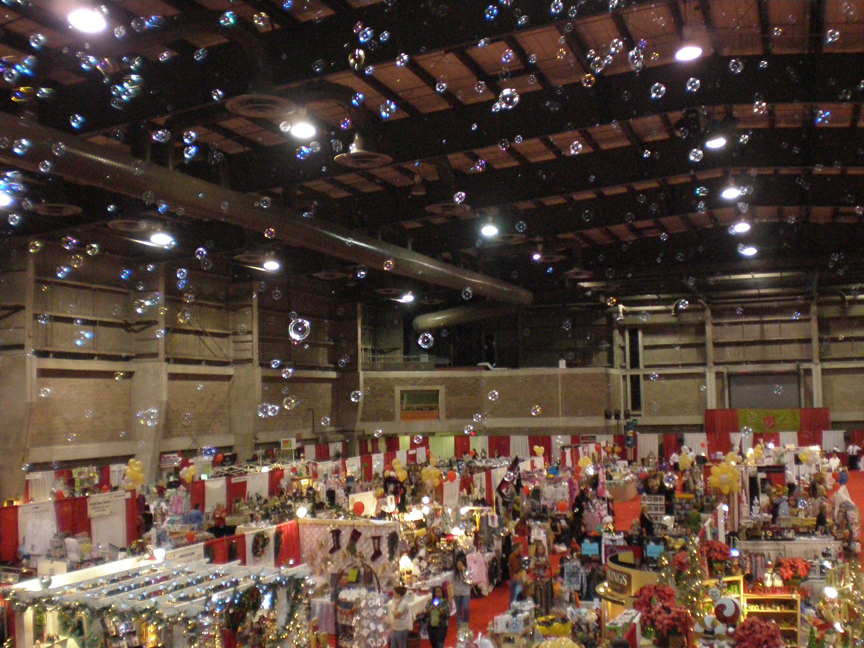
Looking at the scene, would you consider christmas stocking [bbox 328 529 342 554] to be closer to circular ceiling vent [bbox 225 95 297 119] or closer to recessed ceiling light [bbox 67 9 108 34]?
circular ceiling vent [bbox 225 95 297 119]

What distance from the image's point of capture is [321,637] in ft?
23.9

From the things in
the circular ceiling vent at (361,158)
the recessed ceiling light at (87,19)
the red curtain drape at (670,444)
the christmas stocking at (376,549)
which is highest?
the recessed ceiling light at (87,19)

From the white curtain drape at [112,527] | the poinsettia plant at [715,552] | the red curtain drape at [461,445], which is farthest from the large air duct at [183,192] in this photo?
the red curtain drape at [461,445]

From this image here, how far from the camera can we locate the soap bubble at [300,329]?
2126cm

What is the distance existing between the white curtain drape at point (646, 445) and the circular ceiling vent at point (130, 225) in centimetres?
1756

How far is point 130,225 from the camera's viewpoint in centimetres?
1244

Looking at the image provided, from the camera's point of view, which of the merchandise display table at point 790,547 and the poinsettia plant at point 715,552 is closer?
the poinsettia plant at point 715,552

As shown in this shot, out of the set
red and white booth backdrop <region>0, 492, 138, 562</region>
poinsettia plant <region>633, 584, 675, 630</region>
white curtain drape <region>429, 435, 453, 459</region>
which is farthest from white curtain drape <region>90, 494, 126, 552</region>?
white curtain drape <region>429, 435, 453, 459</region>

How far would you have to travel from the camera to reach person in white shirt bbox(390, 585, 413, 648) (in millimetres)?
7613

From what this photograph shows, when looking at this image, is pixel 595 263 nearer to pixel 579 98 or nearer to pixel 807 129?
pixel 807 129

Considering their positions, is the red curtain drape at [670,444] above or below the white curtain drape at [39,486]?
below

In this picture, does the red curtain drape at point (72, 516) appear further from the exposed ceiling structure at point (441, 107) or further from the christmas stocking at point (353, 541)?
the christmas stocking at point (353, 541)

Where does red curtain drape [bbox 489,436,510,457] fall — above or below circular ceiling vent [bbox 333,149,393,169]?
below

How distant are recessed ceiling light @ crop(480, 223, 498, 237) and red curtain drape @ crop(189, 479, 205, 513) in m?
6.65
